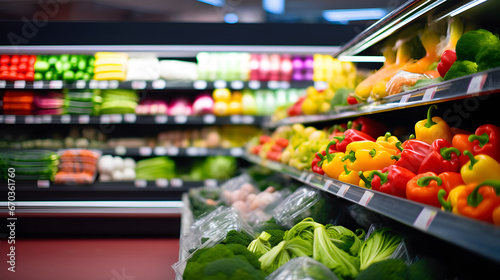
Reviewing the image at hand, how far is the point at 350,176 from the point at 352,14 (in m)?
5.36

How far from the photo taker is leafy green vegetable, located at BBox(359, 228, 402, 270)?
4.97ft

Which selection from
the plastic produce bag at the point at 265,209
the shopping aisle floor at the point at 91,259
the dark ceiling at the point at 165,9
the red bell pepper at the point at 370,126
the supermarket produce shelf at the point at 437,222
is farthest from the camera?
the dark ceiling at the point at 165,9

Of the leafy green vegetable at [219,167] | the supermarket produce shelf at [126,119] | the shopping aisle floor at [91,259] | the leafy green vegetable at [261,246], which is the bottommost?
the shopping aisle floor at [91,259]

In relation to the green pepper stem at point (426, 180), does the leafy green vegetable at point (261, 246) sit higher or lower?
lower

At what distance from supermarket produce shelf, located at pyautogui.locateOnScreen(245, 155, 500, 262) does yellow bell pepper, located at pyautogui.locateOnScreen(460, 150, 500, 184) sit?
7.1 inches

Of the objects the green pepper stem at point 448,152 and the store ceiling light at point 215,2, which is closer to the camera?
the green pepper stem at point 448,152

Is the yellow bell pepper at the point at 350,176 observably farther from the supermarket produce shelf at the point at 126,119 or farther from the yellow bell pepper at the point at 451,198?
the supermarket produce shelf at the point at 126,119

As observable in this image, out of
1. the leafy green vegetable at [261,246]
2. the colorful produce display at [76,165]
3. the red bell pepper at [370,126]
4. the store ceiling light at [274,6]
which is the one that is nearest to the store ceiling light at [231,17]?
the store ceiling light at [274,6]

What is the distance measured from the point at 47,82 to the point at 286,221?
378 centimetres

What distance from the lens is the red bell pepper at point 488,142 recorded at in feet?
4.10

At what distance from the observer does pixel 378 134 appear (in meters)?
2.43

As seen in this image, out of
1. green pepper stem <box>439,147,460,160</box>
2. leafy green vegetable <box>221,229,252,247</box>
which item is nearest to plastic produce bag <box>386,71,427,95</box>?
green pepper stem <box>439,147,460,160</box>

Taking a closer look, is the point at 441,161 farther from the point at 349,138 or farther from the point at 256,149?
the point at 256,149

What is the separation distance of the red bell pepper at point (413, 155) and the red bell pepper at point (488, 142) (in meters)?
0.22
